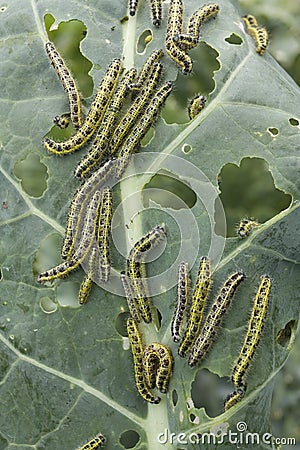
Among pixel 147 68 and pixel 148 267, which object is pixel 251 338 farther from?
pixel 147 68

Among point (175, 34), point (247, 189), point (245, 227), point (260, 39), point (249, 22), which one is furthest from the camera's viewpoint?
point (247, 189)

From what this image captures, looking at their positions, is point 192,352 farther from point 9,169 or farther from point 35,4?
point 35,4

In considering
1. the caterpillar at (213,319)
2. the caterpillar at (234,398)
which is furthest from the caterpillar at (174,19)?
the caterpillar at (234,398)

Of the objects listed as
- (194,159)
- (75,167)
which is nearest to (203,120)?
(194,159)

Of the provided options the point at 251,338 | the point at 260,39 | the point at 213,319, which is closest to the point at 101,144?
the point at 213,319

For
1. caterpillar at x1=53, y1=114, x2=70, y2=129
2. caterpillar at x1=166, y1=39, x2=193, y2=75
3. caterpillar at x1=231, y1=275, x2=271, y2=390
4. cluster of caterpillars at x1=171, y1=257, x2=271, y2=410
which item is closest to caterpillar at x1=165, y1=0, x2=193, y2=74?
caterpillar at x1=166, y1=39, x2=193, y2=75

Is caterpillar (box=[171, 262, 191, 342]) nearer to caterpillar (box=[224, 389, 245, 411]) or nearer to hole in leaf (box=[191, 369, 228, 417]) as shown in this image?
hole in leaf (box=[191, 369, 228, 417])
